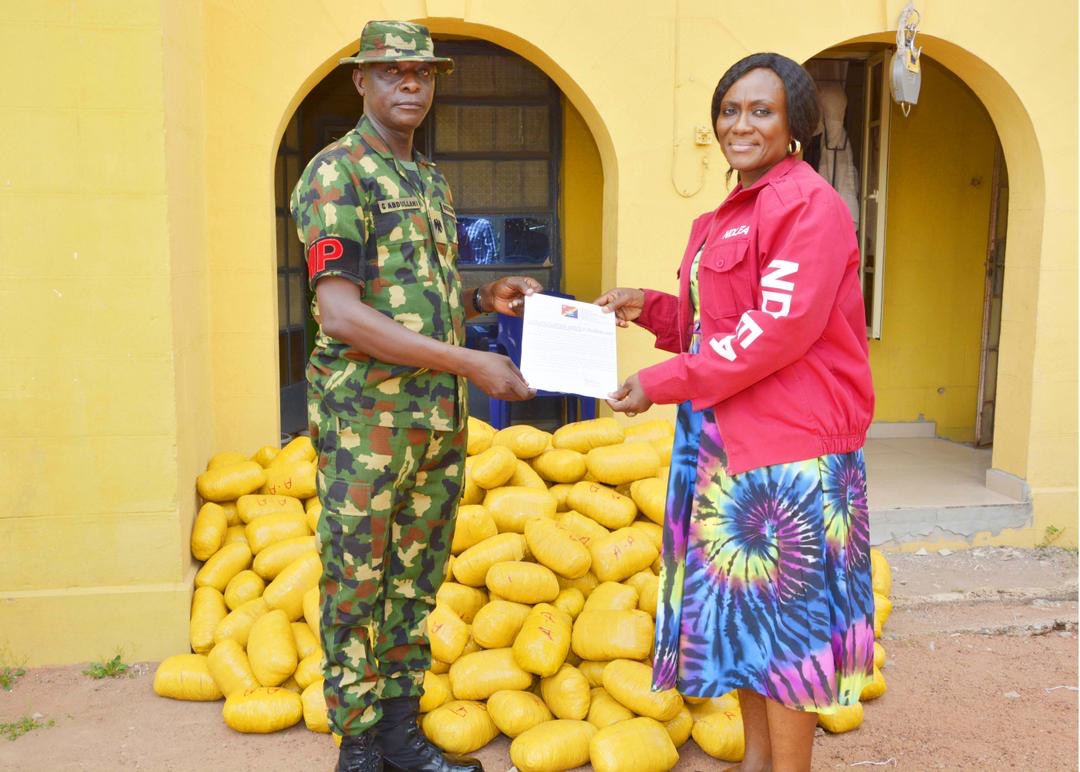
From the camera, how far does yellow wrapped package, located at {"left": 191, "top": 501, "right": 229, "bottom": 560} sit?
14.0ft

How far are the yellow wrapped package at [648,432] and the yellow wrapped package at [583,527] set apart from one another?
0.59 meters

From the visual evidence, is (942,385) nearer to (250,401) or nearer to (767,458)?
(250,401)

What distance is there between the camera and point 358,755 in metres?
3.03

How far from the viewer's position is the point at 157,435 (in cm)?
405

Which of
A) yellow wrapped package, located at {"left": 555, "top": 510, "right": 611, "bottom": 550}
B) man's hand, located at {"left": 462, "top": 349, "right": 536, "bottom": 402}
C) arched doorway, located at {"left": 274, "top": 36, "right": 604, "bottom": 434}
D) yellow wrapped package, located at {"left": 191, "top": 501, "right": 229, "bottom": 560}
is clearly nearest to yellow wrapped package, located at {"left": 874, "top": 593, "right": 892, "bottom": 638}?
yellow wrapped package, located at {"left": 555, "top": 510, "right": 611, "bottom": 550}

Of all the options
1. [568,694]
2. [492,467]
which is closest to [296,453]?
[492,467]

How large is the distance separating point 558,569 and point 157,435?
1.69 metres

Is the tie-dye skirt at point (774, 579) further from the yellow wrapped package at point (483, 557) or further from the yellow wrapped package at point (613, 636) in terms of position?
the yellow wrapped package at point (483, 557)

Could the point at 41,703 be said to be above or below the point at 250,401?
below

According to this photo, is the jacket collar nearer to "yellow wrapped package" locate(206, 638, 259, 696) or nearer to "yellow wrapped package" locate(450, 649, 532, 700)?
"yellow wrapped package" locate(450, 649, 532, 700)

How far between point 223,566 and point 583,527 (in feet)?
4.97

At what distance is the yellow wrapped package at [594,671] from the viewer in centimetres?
363

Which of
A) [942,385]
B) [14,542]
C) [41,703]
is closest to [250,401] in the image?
[14,542]

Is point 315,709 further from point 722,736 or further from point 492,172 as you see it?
point 492,172
